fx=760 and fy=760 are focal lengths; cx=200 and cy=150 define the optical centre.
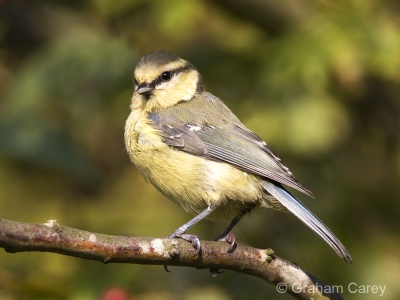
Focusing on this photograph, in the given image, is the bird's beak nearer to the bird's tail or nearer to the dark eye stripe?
the dark eye stripe

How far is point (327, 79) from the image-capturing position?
4395 mm

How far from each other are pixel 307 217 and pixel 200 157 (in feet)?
1.99

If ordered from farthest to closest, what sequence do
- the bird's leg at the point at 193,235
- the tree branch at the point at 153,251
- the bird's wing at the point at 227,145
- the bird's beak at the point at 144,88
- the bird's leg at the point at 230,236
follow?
the bird's beak at the point at 144,88
the bird's wing at the point at 227,145
the bird's leg at the point at 230,236
the bird's leg at the point at 193,235
the tree branch at the point at 153,251

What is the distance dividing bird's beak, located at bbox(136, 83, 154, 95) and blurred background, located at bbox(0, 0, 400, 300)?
0.55m

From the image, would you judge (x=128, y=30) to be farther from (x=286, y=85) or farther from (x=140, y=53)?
(x=286, y=85)

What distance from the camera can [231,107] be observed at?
15.0 feet

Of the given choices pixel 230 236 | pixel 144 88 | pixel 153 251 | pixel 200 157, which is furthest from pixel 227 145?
pixel 153 251

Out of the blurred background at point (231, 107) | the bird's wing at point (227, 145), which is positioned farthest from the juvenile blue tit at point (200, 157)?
the blurred background at point (231, 107)

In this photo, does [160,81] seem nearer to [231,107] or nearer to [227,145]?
[227,145]

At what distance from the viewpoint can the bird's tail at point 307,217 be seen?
9.66 ft

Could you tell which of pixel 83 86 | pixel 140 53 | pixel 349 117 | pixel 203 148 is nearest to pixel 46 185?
pixel 83 86

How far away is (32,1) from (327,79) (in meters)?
1.92

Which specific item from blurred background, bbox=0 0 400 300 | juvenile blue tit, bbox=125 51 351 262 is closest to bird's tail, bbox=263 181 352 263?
juvenile blue tit, bbox=125 51 351 262

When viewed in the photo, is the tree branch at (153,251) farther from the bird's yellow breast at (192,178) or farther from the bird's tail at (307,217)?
the bird's yellow breast at (192,178)
